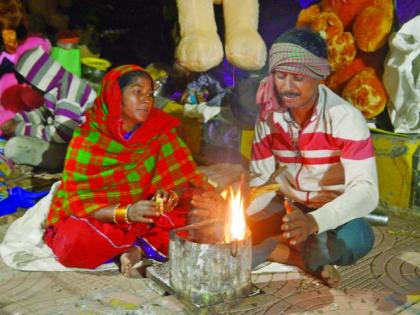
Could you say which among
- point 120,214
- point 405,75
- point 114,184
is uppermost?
point 405,75

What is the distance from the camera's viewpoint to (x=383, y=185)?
4023 millimetres

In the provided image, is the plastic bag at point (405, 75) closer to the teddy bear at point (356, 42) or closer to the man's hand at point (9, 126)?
the teddy bear at point (356, 42)

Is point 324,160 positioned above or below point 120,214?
above

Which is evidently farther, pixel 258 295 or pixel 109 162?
pixel 109 162

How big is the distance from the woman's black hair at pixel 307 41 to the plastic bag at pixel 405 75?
151 centimetres

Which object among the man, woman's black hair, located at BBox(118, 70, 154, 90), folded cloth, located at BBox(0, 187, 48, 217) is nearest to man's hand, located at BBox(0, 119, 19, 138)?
folded cloth, located at BBox(0, 187, 48, 217)

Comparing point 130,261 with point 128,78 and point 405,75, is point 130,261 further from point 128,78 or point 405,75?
point 405,75

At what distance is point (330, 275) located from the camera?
2887mm

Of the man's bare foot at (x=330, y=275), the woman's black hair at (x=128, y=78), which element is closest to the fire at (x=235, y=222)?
the man's bare foot at (x=330, y=275)

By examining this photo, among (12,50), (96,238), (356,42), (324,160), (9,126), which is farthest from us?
(12,50)

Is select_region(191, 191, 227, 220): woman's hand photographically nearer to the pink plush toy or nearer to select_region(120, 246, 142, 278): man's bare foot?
select_region(120, 246, 142, 278): man's bare foot

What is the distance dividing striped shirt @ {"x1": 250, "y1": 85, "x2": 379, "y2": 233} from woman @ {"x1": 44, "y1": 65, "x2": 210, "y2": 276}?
2.09ft

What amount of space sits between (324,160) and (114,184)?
1221 mm

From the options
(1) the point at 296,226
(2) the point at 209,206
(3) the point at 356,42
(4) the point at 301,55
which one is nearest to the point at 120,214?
(2) the point at 209,206
